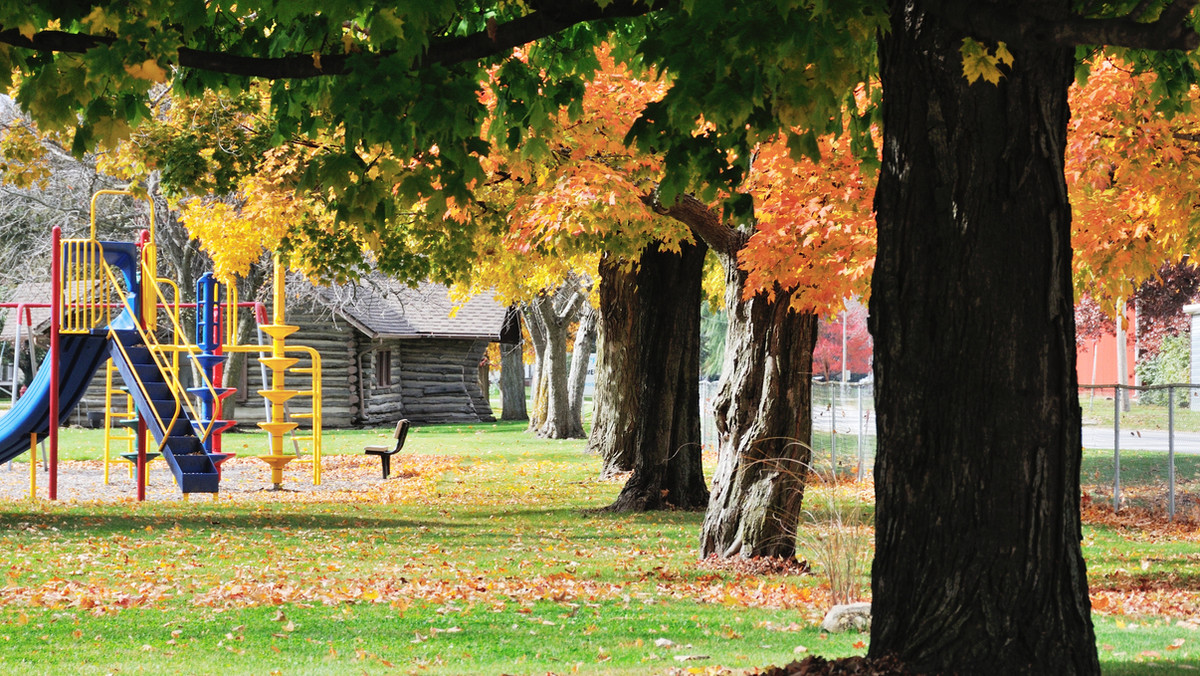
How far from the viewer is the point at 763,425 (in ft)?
36.1

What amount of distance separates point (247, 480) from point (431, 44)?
17.4m

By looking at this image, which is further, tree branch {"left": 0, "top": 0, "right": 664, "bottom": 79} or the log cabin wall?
the log cabin wall

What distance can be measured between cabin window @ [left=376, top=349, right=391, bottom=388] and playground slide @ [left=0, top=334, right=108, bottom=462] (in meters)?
22.8

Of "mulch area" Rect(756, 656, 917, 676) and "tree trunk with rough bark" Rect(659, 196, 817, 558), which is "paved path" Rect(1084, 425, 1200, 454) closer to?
Answer: "tree trunk with rough bark" Rect(659, 196, 817, 558)

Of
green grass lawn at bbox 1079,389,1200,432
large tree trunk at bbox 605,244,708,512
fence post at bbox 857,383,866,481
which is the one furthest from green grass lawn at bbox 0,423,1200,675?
green grass lawn at bbox 1079,389,1200,432

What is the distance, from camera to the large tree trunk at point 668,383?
16828 mm

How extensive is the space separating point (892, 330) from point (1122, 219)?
745 cm

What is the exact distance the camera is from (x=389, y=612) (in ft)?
28.6

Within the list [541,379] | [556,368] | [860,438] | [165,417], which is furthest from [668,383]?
[541,379]

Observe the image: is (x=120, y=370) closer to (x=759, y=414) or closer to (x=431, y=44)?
(x=759, y=414)

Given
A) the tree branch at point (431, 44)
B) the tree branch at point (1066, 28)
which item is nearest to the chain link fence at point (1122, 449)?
the tree branch at point (431, 44)

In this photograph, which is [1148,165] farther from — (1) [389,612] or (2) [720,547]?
(1) [389,612]

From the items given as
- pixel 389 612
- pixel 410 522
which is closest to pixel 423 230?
pixel 410 522

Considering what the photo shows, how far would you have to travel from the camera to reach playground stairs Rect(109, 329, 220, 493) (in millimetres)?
16703
